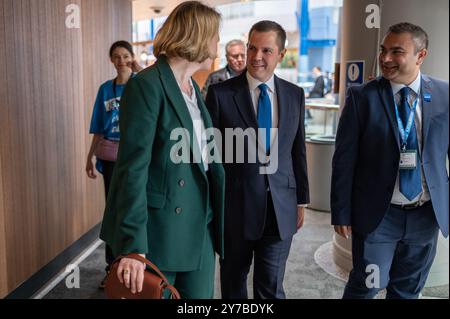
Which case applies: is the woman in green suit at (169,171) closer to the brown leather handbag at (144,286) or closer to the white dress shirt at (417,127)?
the brown leather handbag at (144,286)

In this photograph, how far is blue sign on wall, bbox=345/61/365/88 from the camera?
3.39 m

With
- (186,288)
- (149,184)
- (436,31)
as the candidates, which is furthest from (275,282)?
(436,31)

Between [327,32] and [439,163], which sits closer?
[439,163]

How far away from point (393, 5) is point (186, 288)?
2.47 metres

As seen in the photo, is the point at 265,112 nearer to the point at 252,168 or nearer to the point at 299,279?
the point at 252,168

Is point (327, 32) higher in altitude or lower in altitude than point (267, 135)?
higher

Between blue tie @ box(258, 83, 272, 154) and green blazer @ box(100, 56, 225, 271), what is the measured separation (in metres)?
0.54

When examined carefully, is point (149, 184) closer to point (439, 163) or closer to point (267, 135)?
point (267, 135)

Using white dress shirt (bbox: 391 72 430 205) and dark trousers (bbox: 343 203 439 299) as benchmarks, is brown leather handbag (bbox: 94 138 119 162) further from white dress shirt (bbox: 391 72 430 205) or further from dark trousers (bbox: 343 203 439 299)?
white dress shirt (bbox: 391 72 430 205)

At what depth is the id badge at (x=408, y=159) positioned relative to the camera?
2.05 meters
